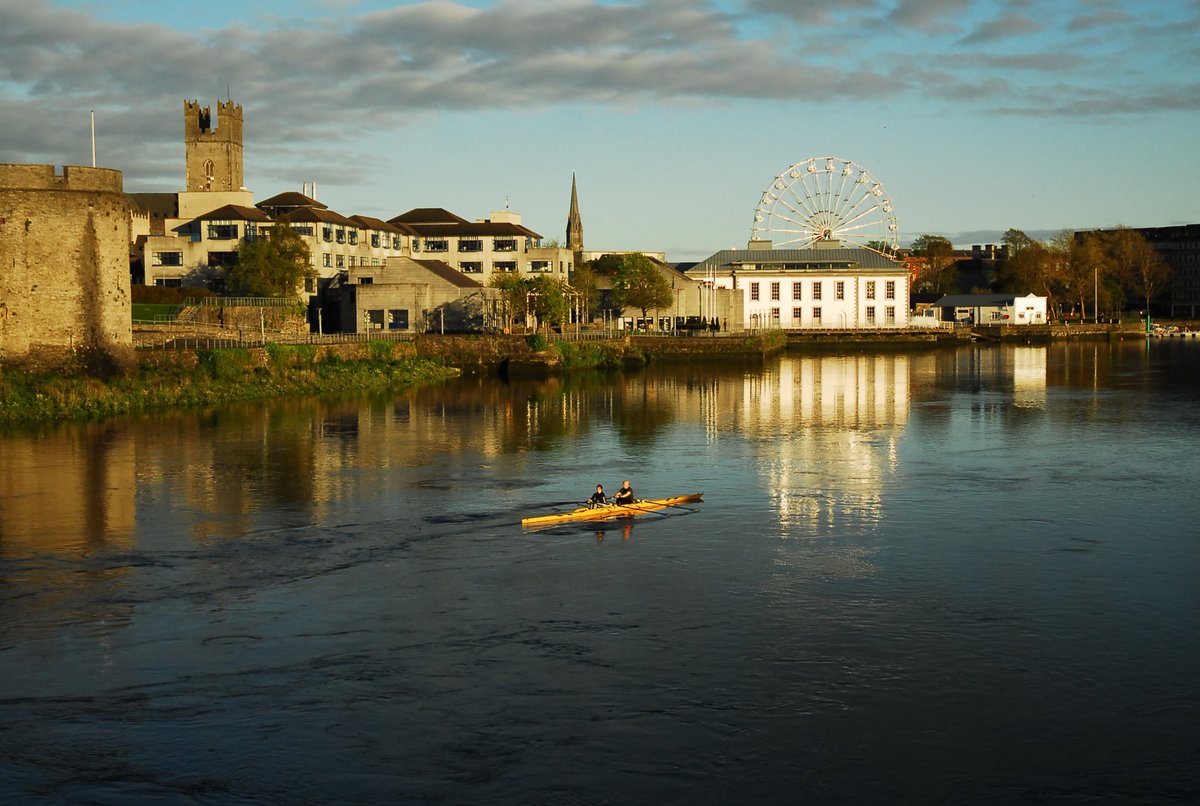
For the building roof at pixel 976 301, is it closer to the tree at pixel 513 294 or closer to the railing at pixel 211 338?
the tree at pixel 513 294

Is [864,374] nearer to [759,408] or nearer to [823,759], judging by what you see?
[759,408]

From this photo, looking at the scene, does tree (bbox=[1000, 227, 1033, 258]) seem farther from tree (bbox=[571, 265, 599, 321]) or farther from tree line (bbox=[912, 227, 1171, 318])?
tree (bbox=[571, 265, 599, 321])

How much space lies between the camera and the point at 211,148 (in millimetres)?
104562

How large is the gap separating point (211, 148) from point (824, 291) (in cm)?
5927

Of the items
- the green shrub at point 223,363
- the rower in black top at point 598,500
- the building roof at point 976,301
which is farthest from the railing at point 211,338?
the building roof at point 976,301

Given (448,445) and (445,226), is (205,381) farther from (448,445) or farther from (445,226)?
(445,226)

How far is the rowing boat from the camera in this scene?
2672 cm

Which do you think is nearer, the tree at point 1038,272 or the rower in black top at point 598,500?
the rower in black top at point 598,500

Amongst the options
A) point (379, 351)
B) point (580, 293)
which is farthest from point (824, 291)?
point (379, 351)

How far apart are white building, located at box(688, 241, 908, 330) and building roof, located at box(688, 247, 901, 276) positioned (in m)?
0.10

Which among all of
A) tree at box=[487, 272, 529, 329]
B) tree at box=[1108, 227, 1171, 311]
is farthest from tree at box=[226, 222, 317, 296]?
tree at box=[1108, 227, 1171, 311]

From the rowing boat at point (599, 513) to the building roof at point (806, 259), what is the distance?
93488 millimetres

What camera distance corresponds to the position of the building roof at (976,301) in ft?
443

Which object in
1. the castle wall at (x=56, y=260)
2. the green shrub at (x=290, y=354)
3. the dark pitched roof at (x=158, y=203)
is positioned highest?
the dark pitched roof at (x=158, y=203)
